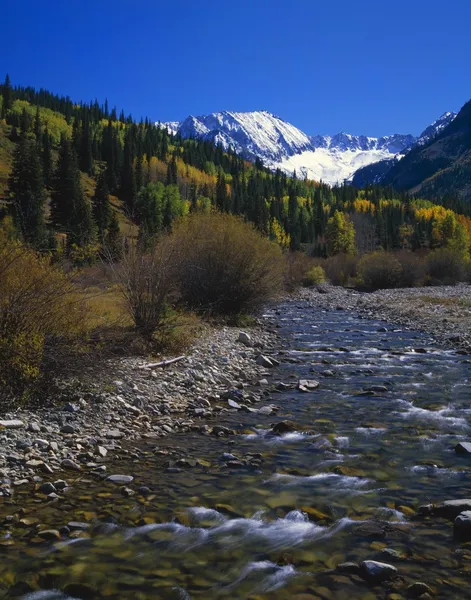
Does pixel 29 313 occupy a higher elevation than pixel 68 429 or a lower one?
higher

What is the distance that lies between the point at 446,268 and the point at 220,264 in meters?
50.5

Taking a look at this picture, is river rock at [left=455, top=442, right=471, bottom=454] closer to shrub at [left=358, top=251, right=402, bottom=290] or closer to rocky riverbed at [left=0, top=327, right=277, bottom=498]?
rocky riverbed at [left=0, top=327, right=277, bottom=498]

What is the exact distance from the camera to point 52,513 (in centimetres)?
571

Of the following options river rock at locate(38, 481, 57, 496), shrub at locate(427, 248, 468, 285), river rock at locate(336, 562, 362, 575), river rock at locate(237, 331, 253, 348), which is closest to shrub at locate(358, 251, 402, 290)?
shrub at locate(427, 248, 468, 285)

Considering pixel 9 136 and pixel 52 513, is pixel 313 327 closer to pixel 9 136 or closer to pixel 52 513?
pixel 52 513

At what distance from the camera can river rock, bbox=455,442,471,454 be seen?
25.5 feet

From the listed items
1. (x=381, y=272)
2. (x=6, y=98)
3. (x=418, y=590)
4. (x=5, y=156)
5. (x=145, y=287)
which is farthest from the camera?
(x=6, y=98)

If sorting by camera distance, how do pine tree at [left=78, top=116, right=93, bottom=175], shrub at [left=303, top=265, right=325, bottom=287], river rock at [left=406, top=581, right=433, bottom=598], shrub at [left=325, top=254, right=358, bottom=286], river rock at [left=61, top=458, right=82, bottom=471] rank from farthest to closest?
pine tree at [left=78, top=116, right=93, bottom=175]
shrub at [left=325, top=254, right=358, bottom=286]
shrub at [left=303, top=265, right=325, bottom=287]
river rock at [left=61, top=458, right=82, bottom=471]
river rock at [left=406, top=581, right=433, bottom=598]

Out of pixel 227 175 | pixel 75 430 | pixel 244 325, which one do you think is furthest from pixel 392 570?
pixel 227 175

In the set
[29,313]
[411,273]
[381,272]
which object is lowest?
[29,313]

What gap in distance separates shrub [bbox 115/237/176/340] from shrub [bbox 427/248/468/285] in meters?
55.9

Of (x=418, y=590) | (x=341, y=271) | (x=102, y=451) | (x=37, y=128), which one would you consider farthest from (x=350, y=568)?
(x=37, y=128)

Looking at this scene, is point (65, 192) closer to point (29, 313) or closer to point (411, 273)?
point (411, 273)

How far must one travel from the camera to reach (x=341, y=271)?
68.7m
